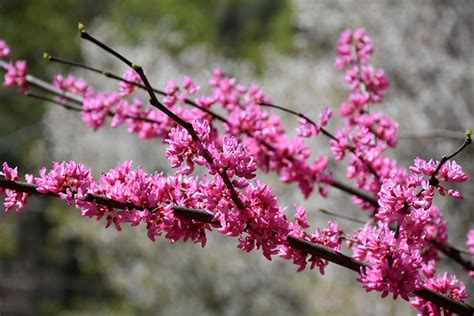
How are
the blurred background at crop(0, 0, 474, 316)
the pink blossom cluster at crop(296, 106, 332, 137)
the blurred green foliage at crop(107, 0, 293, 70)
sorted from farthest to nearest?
the blurred green foliage at crop(107, 0, 293, 70), the blurred background at crop(0, 0, 474, 316), the pink blossom cluster at crop(296, 106, 332, 137)

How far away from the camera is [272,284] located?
7.42 meters

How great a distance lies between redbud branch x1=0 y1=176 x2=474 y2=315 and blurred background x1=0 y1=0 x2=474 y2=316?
91cm

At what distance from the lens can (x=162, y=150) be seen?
962 cm

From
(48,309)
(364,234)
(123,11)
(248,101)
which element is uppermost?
(123,11)

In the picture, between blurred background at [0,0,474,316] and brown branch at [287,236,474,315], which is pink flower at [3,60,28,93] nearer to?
blurred background at [0,0,474,316]

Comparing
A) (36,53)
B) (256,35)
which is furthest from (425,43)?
(256,35)

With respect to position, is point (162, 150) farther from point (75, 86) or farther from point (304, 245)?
point (304, 245)

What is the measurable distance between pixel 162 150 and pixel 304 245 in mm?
8632

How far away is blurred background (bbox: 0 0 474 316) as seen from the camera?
670cm

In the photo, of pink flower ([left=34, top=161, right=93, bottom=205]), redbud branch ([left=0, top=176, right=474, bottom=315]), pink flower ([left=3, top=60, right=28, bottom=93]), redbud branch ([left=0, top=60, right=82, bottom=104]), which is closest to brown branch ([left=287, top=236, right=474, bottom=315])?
redbud branch ([left=0, top=176, right=474, bottom=315])

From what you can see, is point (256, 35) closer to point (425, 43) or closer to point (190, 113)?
point (425, 43)

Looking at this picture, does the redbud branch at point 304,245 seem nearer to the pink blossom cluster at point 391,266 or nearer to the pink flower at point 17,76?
the pink blossom cluster at point 391,266

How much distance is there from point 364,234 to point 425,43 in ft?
22.3

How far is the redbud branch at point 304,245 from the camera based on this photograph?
1.08 metres
